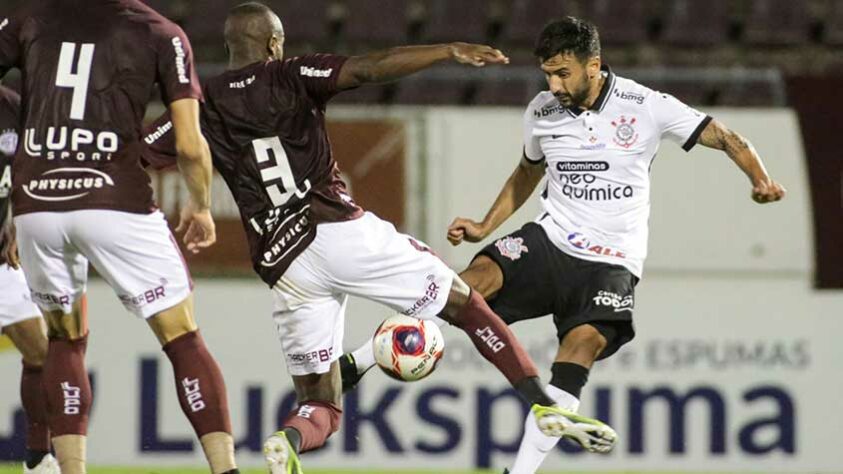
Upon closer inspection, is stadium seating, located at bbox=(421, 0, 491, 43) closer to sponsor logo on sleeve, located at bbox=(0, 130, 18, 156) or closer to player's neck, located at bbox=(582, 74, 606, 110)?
player's neck, located at bbox=(582, 74, 606, 110)

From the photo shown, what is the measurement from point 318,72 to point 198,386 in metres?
1.34

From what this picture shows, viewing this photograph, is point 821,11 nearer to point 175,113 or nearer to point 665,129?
point 665,129

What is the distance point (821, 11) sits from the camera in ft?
44.3

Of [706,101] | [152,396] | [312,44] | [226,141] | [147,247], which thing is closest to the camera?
[147,247]

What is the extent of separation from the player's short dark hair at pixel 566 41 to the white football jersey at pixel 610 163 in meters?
0.33

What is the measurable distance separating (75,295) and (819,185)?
5971 mm

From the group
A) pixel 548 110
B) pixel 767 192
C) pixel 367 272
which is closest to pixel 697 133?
pixel 767 192

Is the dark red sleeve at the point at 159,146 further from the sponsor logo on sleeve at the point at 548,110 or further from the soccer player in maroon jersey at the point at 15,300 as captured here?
the sponsor logo on sleeve at the point at 548,110

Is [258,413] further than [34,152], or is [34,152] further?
[258,413]

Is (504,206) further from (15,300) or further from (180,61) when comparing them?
(15,300)

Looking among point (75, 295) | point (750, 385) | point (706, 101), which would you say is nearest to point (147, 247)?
point (75, 295)

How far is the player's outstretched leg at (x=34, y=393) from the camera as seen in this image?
6.91 metres

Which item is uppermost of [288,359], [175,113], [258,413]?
[175,113]

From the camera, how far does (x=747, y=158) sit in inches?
264
